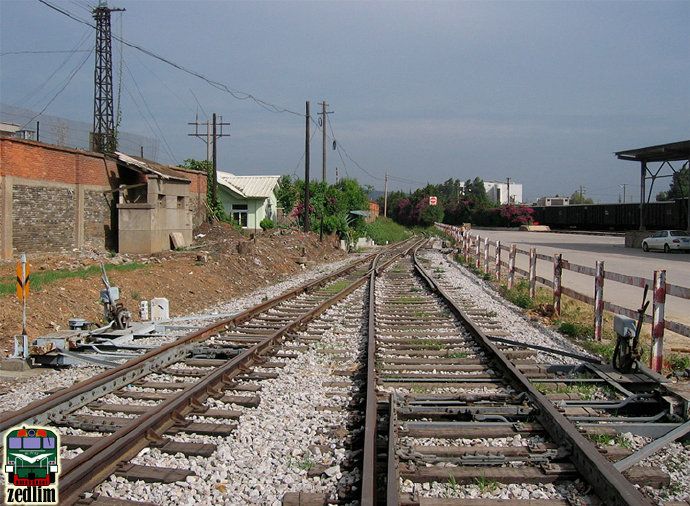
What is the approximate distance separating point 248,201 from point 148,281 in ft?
132

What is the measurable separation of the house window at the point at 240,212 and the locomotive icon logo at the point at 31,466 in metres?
52.3

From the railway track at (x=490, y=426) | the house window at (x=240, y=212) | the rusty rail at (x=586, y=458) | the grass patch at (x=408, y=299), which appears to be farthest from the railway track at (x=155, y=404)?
the house window at (x=240, y=212)

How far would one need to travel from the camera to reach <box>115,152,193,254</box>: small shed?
26469 millimetres

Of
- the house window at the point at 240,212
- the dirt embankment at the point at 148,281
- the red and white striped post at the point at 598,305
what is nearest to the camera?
the red and white striped post at the point at 598,305

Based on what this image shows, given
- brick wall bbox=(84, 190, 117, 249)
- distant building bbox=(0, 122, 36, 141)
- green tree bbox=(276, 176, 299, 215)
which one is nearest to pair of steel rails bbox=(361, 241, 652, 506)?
brick wall bbox=(84, 190, 117, 249)

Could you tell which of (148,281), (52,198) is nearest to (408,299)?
(148,281)

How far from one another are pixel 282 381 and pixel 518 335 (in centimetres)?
479

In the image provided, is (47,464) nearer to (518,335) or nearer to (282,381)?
(282,381)

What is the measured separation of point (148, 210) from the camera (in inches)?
1045

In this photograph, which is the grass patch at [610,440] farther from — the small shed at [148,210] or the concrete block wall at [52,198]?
the small shed at [148,210]

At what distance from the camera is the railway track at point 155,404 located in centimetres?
457

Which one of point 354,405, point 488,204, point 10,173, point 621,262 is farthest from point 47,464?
point 488,204

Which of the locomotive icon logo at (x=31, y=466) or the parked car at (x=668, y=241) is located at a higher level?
the parked car at (x=668, y=241)

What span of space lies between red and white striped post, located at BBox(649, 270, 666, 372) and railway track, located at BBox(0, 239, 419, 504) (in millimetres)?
4549
